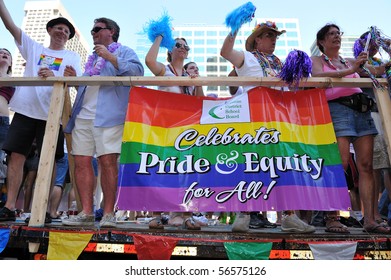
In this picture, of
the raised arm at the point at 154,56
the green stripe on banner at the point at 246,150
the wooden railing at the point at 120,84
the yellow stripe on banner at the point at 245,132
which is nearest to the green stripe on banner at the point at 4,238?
the wooden railing at the point at 120,84

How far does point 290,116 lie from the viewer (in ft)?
8.78

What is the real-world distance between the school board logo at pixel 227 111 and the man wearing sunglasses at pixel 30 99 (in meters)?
1.45

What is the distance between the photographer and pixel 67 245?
83.0 inches

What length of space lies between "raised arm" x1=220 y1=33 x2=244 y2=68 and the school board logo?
37 cm

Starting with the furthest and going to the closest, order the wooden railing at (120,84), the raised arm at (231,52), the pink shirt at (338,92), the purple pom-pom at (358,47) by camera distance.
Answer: the purple pom-pom at (358,47) → the pink shirt at (338,92) → the raised arm at (231,52) → the wooden railing at (120,84)

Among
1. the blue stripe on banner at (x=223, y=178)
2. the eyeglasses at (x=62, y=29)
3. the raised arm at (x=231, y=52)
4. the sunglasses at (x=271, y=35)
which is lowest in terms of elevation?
the blue stripe on banner at (x=223, y=178)

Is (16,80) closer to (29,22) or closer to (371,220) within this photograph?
(371,220)

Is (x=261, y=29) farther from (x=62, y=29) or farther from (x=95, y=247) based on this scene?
(x=95, y=247)

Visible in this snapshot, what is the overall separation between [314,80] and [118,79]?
1819mm

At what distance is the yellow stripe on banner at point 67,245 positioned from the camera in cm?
209

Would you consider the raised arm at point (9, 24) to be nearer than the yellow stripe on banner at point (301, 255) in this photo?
No

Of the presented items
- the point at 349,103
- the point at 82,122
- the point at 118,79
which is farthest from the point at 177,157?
the point at 349,103

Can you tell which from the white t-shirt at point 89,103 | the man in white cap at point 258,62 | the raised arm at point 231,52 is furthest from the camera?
the white t-shirt at point 89,103

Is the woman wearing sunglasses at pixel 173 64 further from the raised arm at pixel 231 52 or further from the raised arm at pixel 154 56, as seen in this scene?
the raised arm at pixel 231 52
